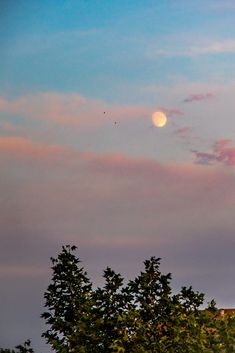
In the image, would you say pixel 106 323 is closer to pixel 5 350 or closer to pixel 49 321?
pixel 49 321

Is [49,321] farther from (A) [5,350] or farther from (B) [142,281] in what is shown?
(A) [5,350]

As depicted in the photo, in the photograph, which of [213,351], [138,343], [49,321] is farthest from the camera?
[213,351]

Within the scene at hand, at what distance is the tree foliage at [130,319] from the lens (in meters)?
49.8

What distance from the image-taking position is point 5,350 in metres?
72.8

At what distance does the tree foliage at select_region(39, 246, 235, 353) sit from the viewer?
49.8 m

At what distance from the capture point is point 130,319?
4950 centimetres

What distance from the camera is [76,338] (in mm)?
52500

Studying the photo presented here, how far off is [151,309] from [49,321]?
738 centimetres

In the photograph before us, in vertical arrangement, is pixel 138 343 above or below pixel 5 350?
below

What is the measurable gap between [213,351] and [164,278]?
1219 cm

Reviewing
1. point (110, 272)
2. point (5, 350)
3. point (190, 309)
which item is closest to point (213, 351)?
point (190, 309)

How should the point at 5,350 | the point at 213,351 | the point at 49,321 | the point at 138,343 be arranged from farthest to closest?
1. the point at 5,350
2. the point at 213,351
3. the point at 49,321
4. the point at 138,343

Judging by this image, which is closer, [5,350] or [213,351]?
[213,351]

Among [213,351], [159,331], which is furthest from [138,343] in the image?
[213,351]
